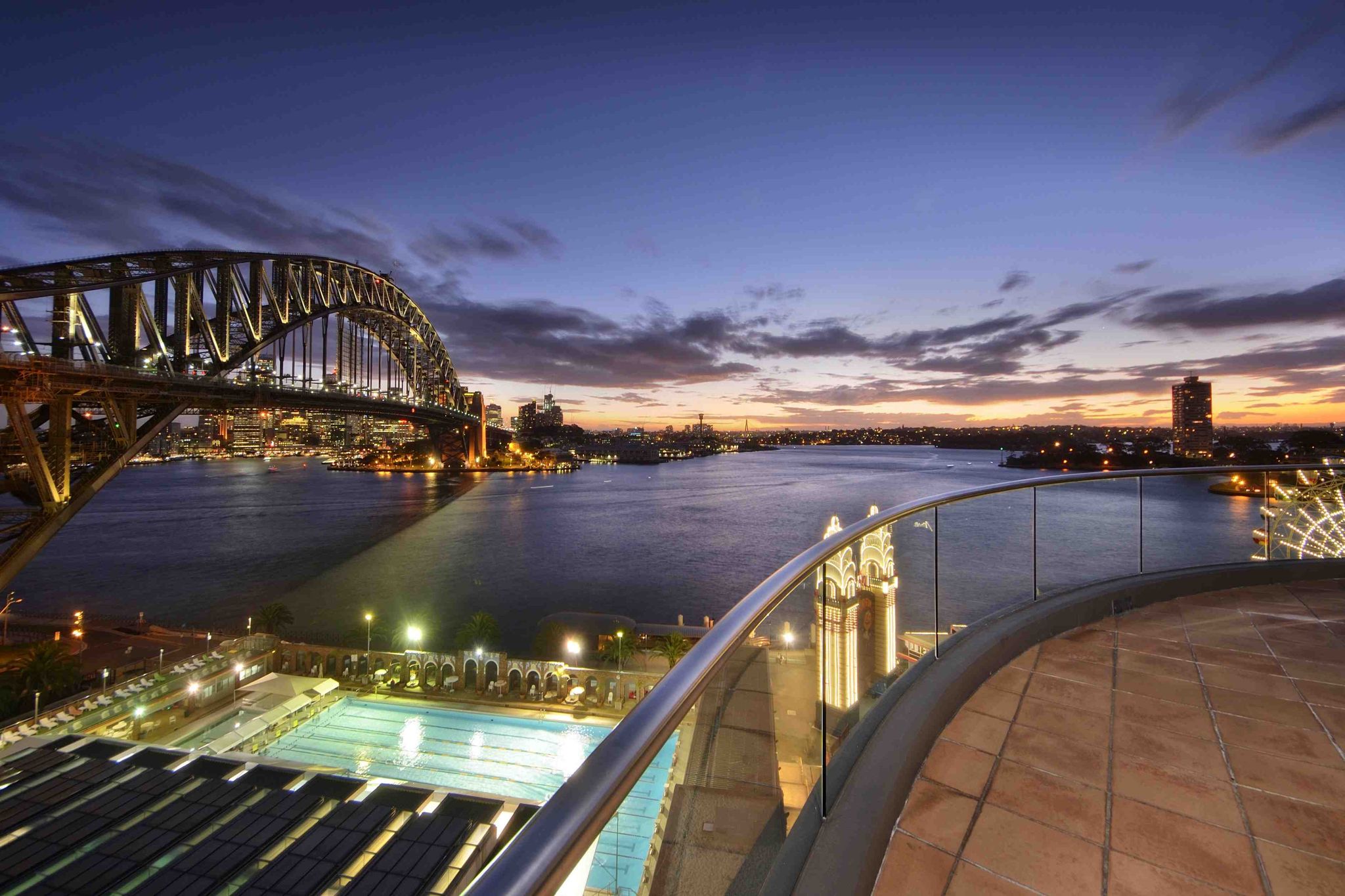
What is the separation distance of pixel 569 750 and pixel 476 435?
66.2 meters

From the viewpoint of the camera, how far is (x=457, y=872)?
26.3ft

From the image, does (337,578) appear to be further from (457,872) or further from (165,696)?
(457,872)

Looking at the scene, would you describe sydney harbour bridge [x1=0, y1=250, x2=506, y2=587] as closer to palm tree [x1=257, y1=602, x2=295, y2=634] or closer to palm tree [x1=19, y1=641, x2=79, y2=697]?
palm tree [x1=19, y1=641, x2=79, y2=697]

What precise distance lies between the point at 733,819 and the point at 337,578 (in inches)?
1352

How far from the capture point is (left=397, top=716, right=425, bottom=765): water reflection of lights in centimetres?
1383

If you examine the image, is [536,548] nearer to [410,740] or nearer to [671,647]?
[671,647]

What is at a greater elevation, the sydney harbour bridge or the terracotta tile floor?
the sydney harbour bridge

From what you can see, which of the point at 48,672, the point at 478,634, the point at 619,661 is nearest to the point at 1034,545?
the point at 619,661

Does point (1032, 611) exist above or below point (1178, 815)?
above

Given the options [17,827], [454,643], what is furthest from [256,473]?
[17,827]

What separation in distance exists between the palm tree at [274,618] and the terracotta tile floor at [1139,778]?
86.0 ft

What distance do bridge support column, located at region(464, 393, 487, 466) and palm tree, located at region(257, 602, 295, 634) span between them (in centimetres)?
5146

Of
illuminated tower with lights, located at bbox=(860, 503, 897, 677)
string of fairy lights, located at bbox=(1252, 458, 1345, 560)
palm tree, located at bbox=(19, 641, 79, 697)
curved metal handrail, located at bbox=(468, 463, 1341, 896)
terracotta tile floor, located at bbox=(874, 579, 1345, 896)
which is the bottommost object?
palm tree, located at bbox=(19, 641, 79, 697)

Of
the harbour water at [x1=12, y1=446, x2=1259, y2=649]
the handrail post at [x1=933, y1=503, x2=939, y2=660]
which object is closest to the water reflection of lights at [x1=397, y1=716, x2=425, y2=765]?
the harbour water at [x1=12, y1=446, x2=1259, y2=649]
